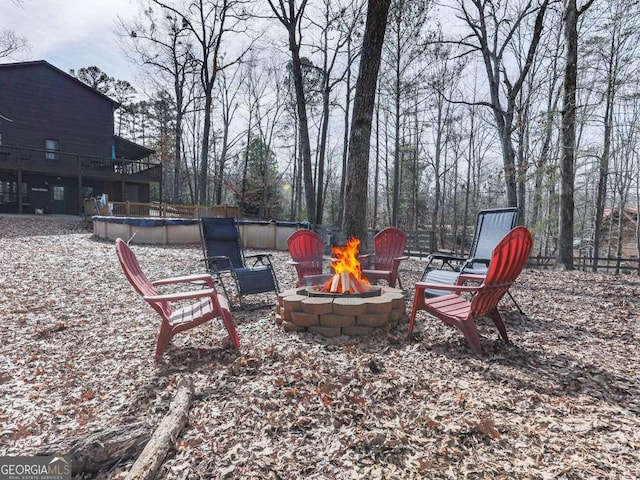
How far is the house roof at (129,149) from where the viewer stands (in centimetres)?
2216

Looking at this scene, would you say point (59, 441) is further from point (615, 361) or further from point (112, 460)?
point (615, 361)

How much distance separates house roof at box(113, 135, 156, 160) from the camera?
2216cm

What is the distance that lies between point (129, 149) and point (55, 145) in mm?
4240

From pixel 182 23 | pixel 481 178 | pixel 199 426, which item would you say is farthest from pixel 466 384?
pixel 481 178

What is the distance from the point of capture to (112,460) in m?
1.83

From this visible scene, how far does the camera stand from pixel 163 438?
1.86 meters

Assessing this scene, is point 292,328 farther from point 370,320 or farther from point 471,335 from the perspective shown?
point 471,335

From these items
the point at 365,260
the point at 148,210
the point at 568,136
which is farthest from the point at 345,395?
the point at 148,210

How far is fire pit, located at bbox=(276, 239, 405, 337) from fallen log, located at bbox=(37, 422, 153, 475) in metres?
1.68

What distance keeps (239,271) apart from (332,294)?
4.72 feet

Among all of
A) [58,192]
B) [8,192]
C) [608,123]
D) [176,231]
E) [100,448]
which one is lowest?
[100,448]

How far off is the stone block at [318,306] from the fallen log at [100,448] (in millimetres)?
1677

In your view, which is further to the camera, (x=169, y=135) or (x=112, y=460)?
(x=169, y=135)

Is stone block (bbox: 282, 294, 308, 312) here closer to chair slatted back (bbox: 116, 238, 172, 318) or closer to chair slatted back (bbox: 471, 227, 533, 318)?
chair slatted back (bbox: 116, 238, 172, 318)
